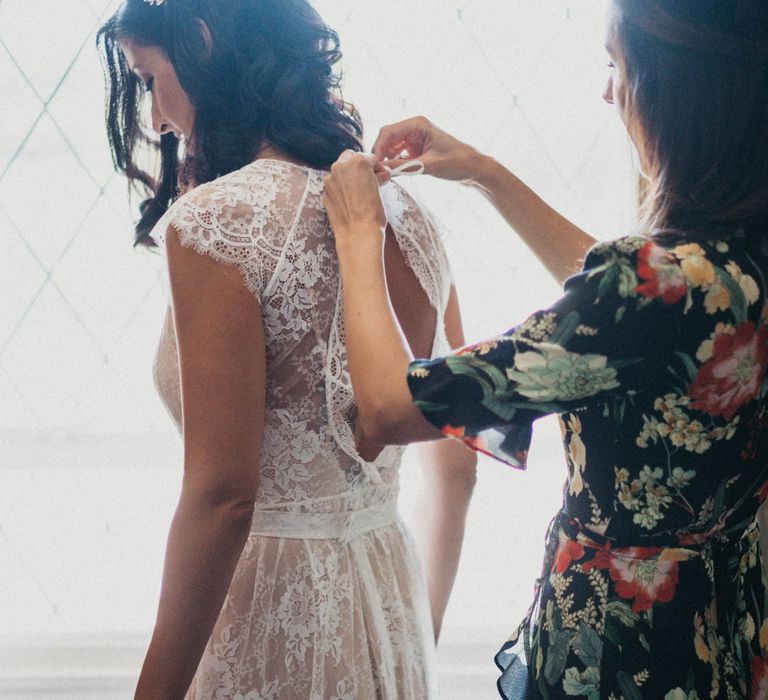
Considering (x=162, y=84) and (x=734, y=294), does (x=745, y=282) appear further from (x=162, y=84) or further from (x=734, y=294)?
(x=162, y=84)

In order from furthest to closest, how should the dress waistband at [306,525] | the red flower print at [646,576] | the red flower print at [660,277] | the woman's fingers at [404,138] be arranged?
the woman's fingers at [404,138]
the dress waistband at [306,525]
the red flower print at [646,576]
the red flower print at [660,277]

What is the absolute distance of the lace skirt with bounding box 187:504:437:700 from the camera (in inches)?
38.0

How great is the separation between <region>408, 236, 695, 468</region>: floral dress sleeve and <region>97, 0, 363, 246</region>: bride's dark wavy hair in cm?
36

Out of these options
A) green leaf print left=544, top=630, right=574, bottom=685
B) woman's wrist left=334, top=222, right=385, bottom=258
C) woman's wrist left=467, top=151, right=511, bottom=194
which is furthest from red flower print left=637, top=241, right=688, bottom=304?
woman's wrist left=467, top=151, right=511, bottom=194

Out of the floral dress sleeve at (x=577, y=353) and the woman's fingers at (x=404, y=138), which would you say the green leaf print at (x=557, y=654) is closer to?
the floral dress sleeve at (x=577, y=353)

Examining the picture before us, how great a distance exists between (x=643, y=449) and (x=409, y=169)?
1.60 feet

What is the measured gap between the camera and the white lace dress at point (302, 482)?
35.5 inches

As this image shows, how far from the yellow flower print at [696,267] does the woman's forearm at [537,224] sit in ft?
1.39

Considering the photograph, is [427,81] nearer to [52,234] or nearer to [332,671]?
[52,234]

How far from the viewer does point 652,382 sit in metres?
0.80

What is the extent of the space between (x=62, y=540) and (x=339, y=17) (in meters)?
1.20

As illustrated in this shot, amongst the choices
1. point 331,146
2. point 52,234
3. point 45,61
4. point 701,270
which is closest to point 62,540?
point 52,234

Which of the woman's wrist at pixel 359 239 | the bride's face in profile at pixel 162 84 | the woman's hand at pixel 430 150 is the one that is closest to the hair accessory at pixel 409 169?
the woman's hand at pixel 430 150

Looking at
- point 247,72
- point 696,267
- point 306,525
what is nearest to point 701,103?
point 696,267
